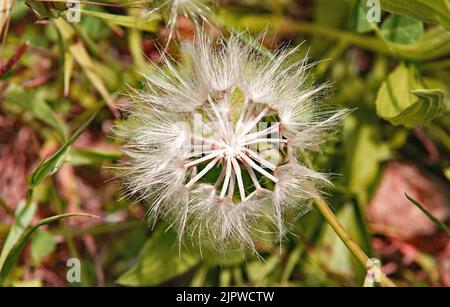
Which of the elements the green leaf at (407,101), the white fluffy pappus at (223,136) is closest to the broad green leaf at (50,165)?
the white fluffy pappus at (223,136)

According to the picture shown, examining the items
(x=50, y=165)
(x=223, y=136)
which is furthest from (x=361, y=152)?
(x=50, y=165)

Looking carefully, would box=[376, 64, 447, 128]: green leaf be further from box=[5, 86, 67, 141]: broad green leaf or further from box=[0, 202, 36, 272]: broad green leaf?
box=[0, 202, 36, 272]: broad green leaf

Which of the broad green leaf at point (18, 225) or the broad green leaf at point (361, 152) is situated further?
the broad green leaf at point (361, 152)

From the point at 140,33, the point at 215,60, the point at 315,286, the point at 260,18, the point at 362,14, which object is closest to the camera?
the point at 215,60

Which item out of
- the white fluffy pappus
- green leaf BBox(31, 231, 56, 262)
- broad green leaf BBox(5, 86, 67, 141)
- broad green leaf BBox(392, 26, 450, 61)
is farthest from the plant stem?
green leaf BBox(31, 231, 56, 262)

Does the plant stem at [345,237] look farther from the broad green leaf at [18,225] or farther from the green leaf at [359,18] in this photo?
the broad green leaf at [18,225]

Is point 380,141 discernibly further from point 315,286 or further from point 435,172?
point 315,286

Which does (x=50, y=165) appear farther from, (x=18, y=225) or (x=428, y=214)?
(x=428, y=214)
